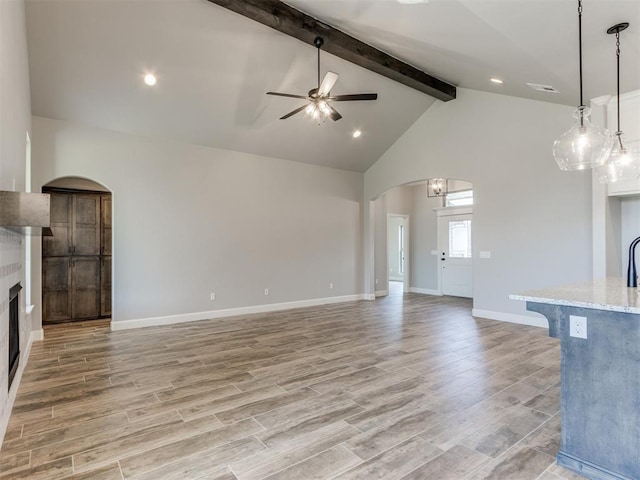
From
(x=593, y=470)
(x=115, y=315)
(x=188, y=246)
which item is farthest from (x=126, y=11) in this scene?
(x=593, y=470)

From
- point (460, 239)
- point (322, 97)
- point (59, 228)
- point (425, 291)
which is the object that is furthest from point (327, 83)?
point (425, 291)

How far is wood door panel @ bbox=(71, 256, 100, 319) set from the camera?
A: 20.3ft

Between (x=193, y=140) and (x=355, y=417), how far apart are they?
17.1 feet

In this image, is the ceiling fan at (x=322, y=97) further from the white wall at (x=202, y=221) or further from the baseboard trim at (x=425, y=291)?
the baseboard trim at (x=425, y=291)

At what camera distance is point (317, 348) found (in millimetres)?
4461

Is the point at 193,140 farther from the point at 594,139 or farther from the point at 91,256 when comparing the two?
the point at 594,139

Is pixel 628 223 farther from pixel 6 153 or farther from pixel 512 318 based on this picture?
pixel 6 153

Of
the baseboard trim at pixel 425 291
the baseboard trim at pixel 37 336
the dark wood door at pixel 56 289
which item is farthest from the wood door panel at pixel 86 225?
the baseboard trim at pixel 425 291

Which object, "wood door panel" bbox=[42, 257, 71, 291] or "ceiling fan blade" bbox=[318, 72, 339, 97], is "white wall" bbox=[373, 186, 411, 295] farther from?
"wood door panel" bbox=[42, 257, 71, 291]

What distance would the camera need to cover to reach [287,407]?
283cm

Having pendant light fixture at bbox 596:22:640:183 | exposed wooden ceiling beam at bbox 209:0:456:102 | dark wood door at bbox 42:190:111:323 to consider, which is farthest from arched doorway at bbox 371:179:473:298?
Answer: dark wood door at bbox 42:190:111:323

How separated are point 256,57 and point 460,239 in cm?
680

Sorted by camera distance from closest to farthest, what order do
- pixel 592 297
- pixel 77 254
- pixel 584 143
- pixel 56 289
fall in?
pixel 592 297 → pixel 584 143 → pixel 56 289 → pixel 77 254

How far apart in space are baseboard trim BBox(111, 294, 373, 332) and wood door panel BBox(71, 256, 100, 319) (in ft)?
4.26
